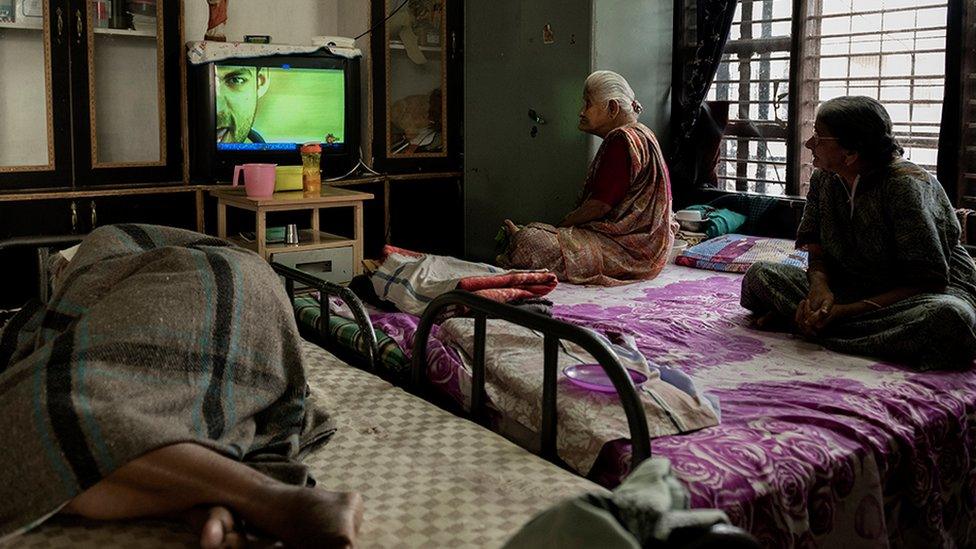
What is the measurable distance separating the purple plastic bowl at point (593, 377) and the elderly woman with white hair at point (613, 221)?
5.53 feet

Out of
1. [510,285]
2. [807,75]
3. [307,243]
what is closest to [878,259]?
[510,285]

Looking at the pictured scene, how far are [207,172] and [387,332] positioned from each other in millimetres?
2239

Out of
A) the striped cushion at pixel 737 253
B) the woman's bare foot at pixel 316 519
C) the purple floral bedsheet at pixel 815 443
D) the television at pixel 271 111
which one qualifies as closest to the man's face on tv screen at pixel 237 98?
the television at pixel 271 111

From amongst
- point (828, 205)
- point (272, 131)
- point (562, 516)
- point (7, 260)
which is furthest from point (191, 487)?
point (272, 131)

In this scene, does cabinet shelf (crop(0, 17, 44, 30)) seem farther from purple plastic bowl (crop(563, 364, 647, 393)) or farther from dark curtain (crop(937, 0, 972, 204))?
dark curtain (crop(937, 0, 972, 204))

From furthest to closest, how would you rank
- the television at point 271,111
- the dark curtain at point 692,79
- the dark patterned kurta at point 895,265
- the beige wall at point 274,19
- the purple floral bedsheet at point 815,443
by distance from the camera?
the beige wall at point 274,19 < the dark curtain at point 692,79 < the television at point 271,111 < the dark patterned kurta at point 895,265 < the purple floral bedsheet at point 815,443

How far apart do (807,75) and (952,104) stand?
757mm

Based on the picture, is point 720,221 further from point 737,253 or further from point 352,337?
point 352,337

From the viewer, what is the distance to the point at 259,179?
4.53 metres

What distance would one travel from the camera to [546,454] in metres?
2.17

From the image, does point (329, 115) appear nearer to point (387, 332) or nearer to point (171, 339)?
point (387, 332)

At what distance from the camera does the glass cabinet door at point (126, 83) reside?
459 cm

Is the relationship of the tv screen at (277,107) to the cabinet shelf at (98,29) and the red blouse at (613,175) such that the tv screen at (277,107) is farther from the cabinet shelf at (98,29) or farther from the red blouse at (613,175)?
the red blouse at (613,175)

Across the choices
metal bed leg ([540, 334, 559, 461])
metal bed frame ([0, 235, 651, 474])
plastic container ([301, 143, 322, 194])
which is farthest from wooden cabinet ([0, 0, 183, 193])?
metal bed leg ([540, 334, 559, 461])
